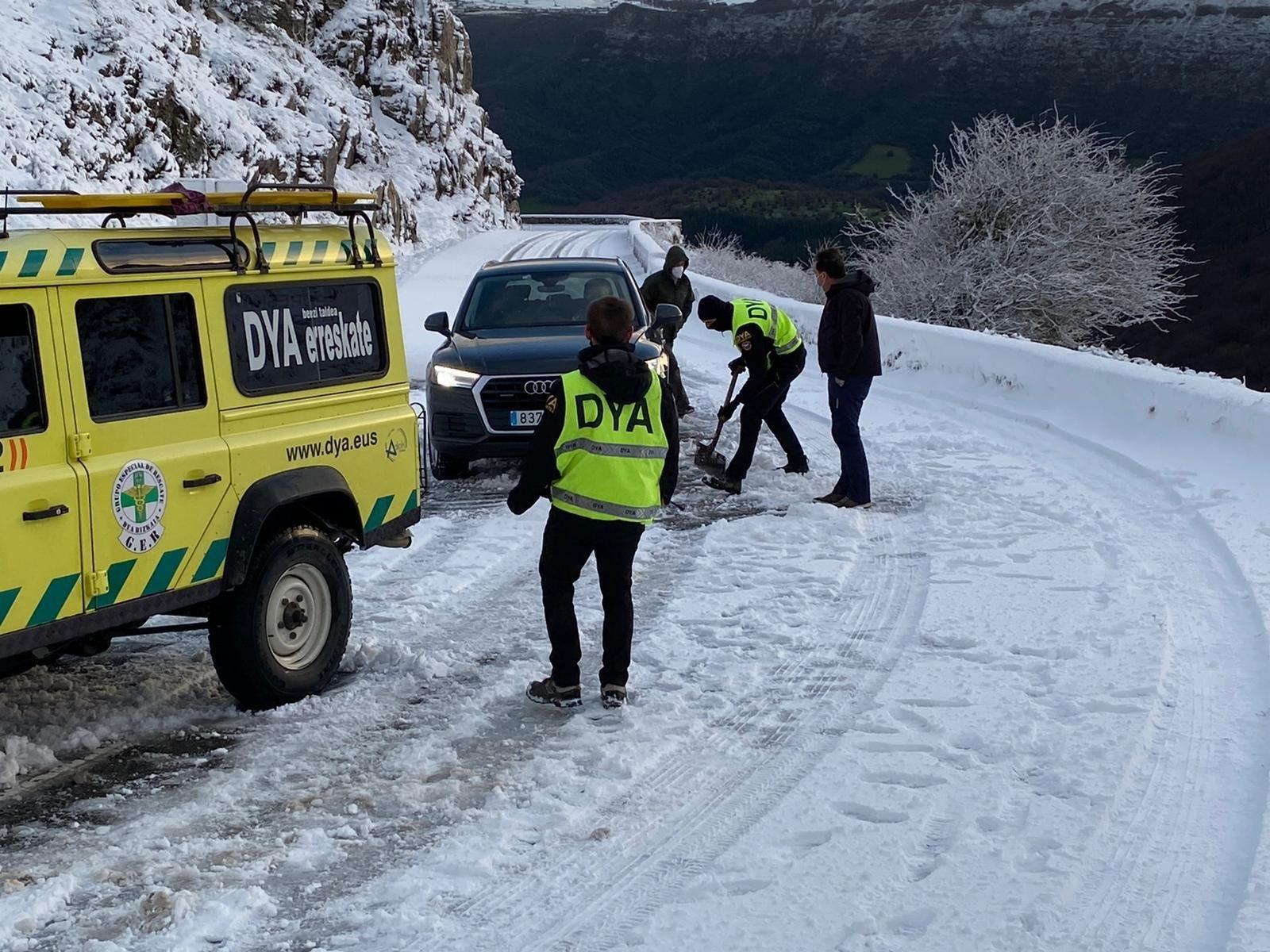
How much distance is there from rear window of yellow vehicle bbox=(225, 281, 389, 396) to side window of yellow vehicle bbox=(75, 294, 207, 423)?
0.23 m

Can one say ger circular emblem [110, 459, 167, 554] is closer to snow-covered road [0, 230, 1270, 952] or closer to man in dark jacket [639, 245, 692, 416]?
snow-covered road [0, 230, 1270, 952]

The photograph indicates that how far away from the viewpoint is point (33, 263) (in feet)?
15.0

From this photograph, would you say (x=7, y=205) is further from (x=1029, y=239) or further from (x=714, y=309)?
(x=1029, y=239)

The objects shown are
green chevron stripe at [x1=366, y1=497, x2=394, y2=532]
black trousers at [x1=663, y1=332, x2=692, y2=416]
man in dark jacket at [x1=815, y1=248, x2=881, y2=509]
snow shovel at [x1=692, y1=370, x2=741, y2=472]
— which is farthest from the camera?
black trousers at [x1=663, y1=332, x2=692, y2=416]

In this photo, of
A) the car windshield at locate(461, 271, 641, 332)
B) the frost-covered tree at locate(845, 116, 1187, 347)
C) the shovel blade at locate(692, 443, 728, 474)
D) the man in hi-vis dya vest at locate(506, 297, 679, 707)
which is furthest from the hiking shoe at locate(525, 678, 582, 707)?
the frost-covered tree at locate(845, 116, 1187, 347)

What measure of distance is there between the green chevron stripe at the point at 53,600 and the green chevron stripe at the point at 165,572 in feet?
1.16

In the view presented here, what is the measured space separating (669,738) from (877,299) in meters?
36.5

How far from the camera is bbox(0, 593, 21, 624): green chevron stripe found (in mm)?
4434

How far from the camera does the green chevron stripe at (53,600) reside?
4591mm

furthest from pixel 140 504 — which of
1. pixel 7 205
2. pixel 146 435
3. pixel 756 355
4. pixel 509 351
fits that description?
pixel 509 351

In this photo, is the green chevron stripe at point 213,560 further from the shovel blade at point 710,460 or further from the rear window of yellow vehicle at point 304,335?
the shovel blade at point 710,460

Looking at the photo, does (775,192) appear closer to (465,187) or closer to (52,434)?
(465,187)

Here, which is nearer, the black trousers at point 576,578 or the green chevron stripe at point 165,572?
the green chevron stripe at point 165,572

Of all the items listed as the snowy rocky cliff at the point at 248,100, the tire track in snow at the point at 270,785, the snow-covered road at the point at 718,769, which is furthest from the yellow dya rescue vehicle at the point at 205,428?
the snowy rocky cliff at the point at 248,100
